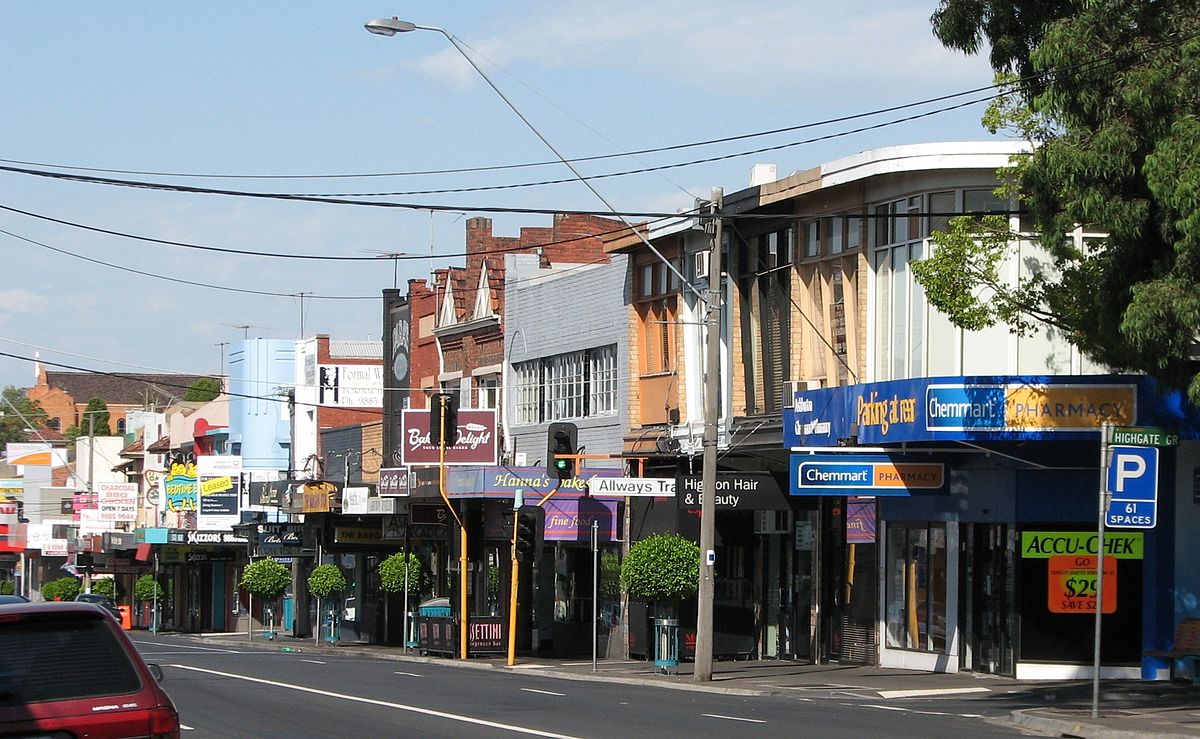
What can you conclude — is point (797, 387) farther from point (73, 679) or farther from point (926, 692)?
point (73, 679)

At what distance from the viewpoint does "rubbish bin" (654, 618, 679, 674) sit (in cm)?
3088

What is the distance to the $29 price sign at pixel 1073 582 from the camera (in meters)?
26.9

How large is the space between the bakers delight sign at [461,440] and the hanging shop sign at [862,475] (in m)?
12.9

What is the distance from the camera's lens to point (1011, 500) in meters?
27.6

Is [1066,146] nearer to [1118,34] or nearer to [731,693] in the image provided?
[1118,34]

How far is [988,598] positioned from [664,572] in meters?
6.14

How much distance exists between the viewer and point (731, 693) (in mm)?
25953

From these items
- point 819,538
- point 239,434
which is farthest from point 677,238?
point 239,434

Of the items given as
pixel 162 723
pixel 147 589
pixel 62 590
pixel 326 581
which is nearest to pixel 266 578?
pixel 326 581

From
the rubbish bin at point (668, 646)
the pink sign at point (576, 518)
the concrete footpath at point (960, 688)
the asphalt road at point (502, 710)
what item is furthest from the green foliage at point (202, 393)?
the asphalt road at point (502, 710)

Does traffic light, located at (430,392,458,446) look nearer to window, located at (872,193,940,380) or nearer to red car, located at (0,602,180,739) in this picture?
window, located at (872,193,940,380)

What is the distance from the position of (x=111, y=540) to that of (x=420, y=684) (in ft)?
167

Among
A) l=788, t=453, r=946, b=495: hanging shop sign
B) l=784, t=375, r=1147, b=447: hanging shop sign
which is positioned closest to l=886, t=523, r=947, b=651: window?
l=788, t=453, r=946, b=495: hanging shop sign

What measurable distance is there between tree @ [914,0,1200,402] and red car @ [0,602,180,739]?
11.7 meters
